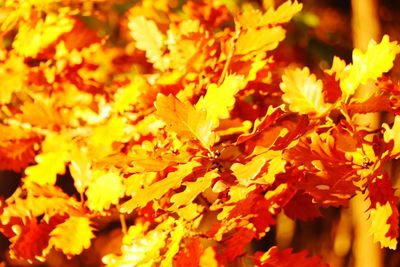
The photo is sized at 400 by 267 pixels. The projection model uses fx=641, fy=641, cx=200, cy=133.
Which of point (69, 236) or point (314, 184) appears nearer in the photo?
point (314, 184)

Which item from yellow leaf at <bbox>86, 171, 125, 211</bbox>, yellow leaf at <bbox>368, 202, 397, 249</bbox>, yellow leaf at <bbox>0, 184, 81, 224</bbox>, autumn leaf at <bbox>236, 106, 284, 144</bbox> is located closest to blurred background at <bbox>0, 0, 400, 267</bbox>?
yellow leaf at <bbox>0, 184, 81, 224</bbox>

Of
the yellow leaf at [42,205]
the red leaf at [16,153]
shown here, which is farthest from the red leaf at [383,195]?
the red leaf at [16,153]

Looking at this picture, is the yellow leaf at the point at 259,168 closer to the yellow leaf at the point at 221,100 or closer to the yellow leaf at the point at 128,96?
the yellow leaf at the point at 221,100

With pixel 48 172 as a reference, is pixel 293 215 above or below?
below

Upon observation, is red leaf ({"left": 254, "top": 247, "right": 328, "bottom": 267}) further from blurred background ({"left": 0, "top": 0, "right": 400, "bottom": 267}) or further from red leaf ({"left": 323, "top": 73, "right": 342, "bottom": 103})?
blurred background ({"left": 0, "top": 0, "right": 400, "bottom": 267})

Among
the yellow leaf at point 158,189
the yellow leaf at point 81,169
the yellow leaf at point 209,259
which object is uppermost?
the yellow leaf at point 158,189

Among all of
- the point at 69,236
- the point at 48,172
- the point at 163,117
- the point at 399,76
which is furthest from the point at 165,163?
the point at 399,76

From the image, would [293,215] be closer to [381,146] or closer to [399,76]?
[381,146]
